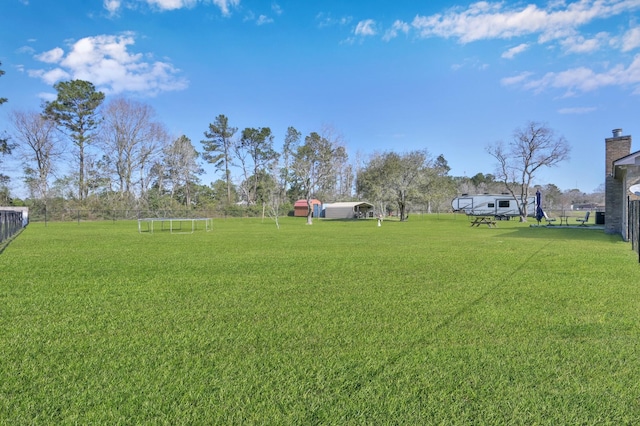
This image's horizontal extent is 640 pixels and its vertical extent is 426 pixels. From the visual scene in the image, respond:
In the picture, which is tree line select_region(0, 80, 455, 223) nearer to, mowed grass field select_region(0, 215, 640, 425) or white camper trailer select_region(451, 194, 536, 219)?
white camper trailer select_region(451, 194, 536, 219)

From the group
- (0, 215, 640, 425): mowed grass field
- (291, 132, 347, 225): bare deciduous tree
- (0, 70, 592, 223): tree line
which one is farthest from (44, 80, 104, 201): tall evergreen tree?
(0, 215, 640, 425): mowed grass field

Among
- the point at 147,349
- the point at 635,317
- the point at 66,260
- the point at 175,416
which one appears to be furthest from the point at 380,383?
the point at 66,260

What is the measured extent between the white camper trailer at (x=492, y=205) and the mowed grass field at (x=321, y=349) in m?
36.9

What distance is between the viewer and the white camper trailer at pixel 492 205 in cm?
4012

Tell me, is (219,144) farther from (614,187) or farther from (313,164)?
(614,187)

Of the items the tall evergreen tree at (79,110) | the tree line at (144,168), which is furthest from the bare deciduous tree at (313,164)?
the tall evergreen tree at (79,110)

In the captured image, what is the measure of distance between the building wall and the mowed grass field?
10843mm

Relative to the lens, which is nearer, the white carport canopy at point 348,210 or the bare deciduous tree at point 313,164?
the bare deciduous tree at point 313,164

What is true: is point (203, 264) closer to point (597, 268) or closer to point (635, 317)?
point (635, 317)

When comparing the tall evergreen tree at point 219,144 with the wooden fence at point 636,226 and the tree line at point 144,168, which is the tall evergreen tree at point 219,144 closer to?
the tree line at point 144,168

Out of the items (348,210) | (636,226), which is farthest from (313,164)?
(636,226)

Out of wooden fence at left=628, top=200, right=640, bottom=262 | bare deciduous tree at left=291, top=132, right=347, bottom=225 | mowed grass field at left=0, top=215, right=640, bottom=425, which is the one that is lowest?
mowed grass field at left=0, top=215, right=640, bottom=425

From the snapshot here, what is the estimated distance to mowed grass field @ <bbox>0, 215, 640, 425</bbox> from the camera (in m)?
2.16

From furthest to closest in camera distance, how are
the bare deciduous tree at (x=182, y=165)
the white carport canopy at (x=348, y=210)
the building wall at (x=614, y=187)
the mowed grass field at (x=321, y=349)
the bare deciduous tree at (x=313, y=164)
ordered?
the bare deciduous tree at (x=182, y=165) < the white carport canopy at (x=348, y=210) < the bare deciduous tree at (x=313, y=164) < the building wall at (x=614, y=187) < the mowed grass field at (x=321, y=349)
